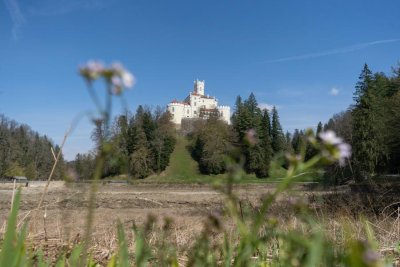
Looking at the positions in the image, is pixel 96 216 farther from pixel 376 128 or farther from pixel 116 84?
pixel 376 128

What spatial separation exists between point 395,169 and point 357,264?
164 ft

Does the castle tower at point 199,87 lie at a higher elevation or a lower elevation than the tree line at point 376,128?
higher

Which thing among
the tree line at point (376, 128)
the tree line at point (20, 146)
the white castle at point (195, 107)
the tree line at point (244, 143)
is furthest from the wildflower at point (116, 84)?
the white castle at point (195, 107)

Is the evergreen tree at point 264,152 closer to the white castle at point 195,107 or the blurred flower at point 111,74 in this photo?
the blurred flower at point 111,74

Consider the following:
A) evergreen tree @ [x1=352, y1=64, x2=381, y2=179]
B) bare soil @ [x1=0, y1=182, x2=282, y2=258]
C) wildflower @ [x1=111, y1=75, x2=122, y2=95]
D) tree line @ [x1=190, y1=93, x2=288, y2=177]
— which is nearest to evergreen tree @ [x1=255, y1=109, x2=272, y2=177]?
tree line @ [x1=190, y1=93, x2=288, y2=177]

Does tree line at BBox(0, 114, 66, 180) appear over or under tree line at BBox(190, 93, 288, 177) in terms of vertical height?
over

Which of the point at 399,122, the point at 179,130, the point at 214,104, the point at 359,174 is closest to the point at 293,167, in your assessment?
the point at 359,174

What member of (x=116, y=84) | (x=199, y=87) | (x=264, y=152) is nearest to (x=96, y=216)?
(x=264, y=152)

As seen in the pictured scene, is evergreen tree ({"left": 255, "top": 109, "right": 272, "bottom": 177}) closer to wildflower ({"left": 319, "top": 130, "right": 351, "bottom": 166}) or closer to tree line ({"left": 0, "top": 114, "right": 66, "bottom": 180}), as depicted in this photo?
wildflower ({"left": 319, "top": 130, "right": 351, "bottom": 166})

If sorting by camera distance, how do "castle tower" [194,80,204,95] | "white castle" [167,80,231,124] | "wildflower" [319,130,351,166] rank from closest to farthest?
"wildflower" [319,130,351,166] → "white castle" [167,80,231,124] → "castle tower" [194,80,204,95]

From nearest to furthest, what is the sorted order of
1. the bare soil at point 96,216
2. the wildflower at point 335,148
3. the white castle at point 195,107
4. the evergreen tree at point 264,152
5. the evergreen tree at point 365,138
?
the wildflower at point 335,148
the bare soil at point 96,216
the evergreen tree at point 264,152
the evergreen tree at point 365,138
the white castle at point 195,107

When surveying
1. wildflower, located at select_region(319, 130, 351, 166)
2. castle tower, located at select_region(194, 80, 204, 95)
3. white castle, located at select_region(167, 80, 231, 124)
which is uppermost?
castle tower, located at select_region(194, 80, 204, 95)

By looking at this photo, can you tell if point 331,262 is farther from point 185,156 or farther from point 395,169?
point 185,156

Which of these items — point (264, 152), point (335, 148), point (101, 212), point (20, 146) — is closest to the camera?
point (335, 148)
